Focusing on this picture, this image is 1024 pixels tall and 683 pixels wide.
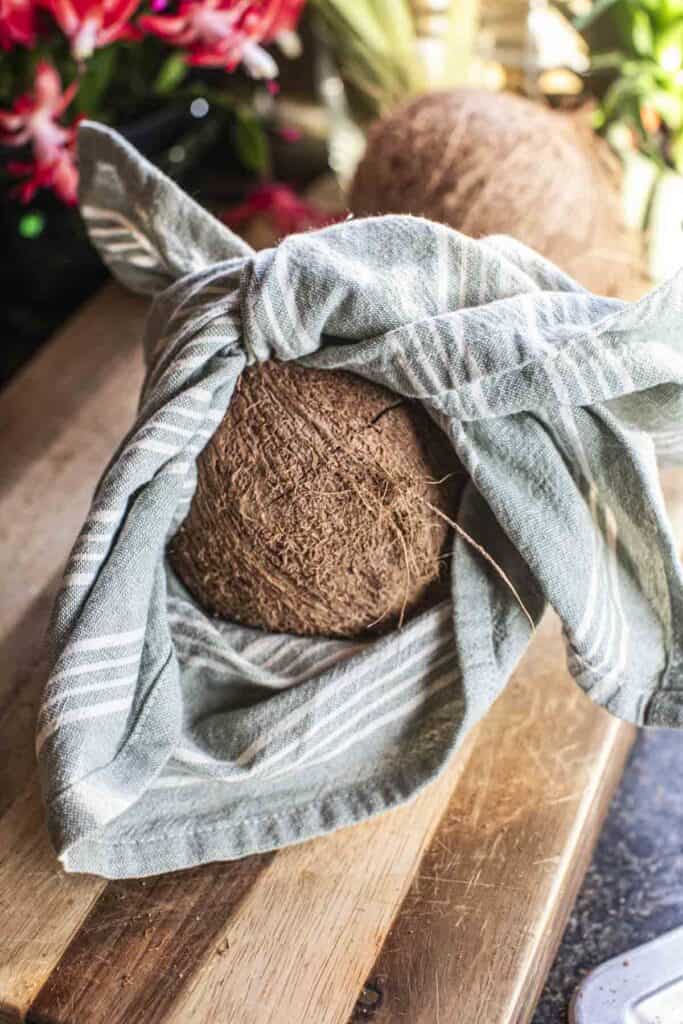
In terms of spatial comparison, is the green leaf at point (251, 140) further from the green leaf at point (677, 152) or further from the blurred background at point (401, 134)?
the green leaf at point (677, 152)

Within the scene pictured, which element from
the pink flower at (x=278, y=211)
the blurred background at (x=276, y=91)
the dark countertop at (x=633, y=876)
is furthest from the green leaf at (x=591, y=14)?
the dark countertop at (x=633, y=876)

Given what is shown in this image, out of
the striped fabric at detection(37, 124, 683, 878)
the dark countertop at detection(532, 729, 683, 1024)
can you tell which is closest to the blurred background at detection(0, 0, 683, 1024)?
the dark countertop at detection(532, 729, 683, 1024)

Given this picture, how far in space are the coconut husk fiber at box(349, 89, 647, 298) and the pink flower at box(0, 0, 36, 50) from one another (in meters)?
0.23

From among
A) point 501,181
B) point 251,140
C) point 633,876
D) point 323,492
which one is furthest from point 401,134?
point 633,876

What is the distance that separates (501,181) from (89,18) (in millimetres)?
265

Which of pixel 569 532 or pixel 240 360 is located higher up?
pixel 240 360

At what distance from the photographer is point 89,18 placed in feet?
2.24

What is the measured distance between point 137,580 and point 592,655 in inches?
7.5

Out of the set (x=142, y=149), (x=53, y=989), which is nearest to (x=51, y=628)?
(x=53, y=989)

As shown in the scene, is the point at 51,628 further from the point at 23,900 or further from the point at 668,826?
the point at 668,826

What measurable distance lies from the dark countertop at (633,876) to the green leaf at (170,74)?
570 millimetres

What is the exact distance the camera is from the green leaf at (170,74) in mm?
849

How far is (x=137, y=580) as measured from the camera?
0.47 meters

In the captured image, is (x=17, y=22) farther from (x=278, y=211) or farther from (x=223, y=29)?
(x=278, y=211)
